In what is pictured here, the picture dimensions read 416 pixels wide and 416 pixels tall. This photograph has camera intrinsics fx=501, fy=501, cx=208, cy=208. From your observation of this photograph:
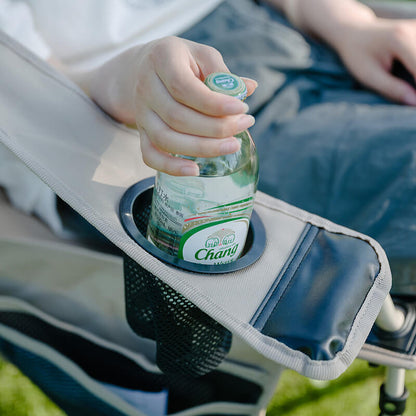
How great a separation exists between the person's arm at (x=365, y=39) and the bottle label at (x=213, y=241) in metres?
0.52

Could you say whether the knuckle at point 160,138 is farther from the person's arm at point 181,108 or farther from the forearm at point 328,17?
the forearm at point 328,17

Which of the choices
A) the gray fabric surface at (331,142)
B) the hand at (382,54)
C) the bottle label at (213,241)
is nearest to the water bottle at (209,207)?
the bottle label at (213,241)

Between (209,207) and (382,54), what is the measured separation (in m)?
0.61

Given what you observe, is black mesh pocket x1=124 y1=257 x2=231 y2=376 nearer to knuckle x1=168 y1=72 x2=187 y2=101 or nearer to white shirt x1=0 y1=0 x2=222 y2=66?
knuckle x1=168 y1=72 x2=187 y2=101

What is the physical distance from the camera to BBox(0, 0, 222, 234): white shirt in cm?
78

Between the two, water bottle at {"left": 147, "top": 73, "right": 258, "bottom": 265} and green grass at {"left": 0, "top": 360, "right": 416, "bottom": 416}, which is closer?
water bottle at {"left": 147, "top": 73, "right": 258, "bottom": 265}

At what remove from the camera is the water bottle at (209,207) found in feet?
1.76

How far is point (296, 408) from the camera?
1.18 m

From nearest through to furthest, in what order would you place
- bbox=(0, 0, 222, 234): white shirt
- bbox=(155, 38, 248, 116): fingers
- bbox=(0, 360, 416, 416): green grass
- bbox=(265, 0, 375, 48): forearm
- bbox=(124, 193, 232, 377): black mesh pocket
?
bbox=(155, 38, 248, 116): fingers
bbox=(124, 193, 232, 377): black mesh pocket
bbox=(0, 0, 222, 234): white shirt
bbox=(265, 0, 375, 48): forearm
bbox=(0, 360, 416, 416): green grass

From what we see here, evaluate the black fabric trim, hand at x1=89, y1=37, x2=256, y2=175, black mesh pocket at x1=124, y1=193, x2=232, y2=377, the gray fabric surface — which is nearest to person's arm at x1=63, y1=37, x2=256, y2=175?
hand at x1=89, y1=37, x2=256, y2=175

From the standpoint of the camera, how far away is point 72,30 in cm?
94

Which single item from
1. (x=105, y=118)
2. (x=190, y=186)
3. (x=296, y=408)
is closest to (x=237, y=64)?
(x=105, y=118)

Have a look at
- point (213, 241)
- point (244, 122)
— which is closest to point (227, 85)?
point (244, 122)

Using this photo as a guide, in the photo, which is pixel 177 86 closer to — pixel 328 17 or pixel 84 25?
pixel 84 25
